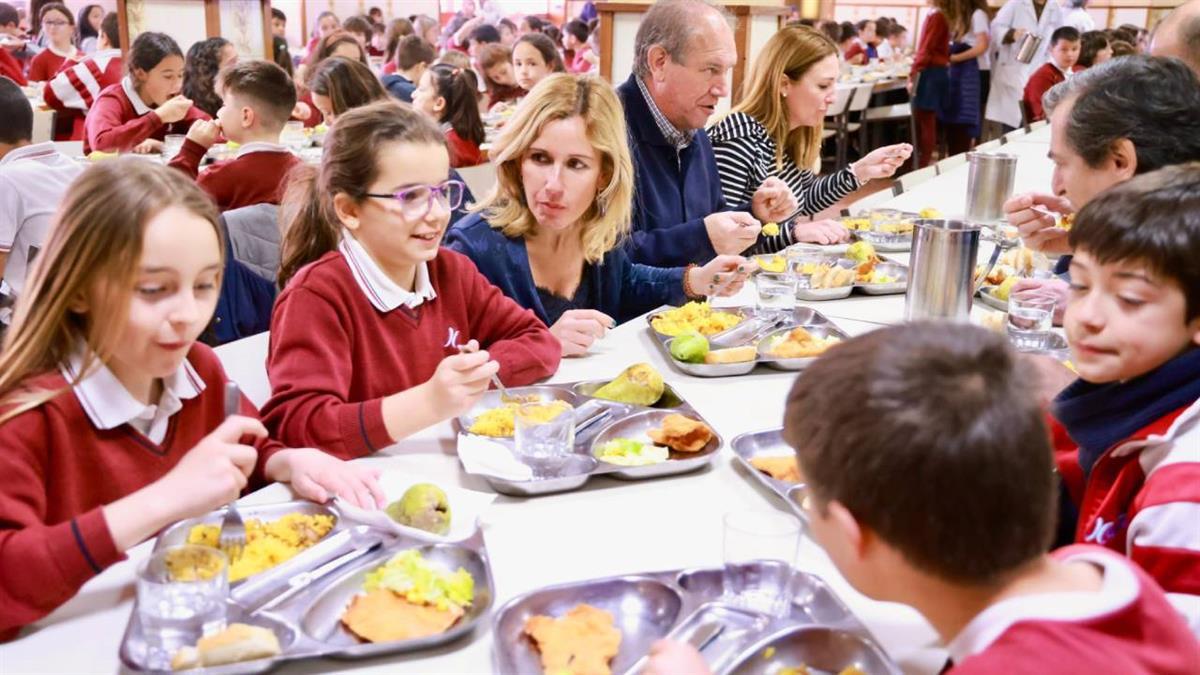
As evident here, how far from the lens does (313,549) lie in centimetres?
135

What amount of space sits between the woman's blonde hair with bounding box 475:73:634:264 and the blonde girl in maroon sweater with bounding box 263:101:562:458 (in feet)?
0.94

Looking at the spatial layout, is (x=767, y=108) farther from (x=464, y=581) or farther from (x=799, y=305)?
(x=464, y=581)

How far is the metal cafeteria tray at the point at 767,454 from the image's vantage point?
5.08ft

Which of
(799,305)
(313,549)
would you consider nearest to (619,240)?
(799,305)

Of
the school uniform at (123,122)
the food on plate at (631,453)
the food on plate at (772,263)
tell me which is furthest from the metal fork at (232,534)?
the school uniform at (123,122)

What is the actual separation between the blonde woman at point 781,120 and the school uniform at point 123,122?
10.2 feet

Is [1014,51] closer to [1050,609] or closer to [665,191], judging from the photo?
[665,191]

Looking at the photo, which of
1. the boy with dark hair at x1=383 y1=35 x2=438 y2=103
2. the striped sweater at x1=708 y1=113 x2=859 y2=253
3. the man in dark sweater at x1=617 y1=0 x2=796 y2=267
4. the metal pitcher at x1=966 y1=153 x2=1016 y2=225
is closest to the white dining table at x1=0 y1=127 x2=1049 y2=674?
the man in dark sweater at x1=617 y1=0 x2=796 y2=267

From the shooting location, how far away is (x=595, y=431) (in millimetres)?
1824

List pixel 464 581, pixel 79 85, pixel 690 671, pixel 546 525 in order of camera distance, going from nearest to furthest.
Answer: pixel 690 671 → pixel 464 581 → pixel 546 525 → pixel 79 85

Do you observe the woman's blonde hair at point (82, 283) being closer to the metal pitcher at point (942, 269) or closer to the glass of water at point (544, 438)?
the glass of water at point (544, 438)

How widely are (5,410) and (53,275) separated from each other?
189 mm

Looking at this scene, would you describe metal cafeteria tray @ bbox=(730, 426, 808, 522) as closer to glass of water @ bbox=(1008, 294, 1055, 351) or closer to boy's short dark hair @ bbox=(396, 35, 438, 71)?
glass of water @ bbox=(1008, 294, 1055, 351)

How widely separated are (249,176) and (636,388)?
2520 mm
